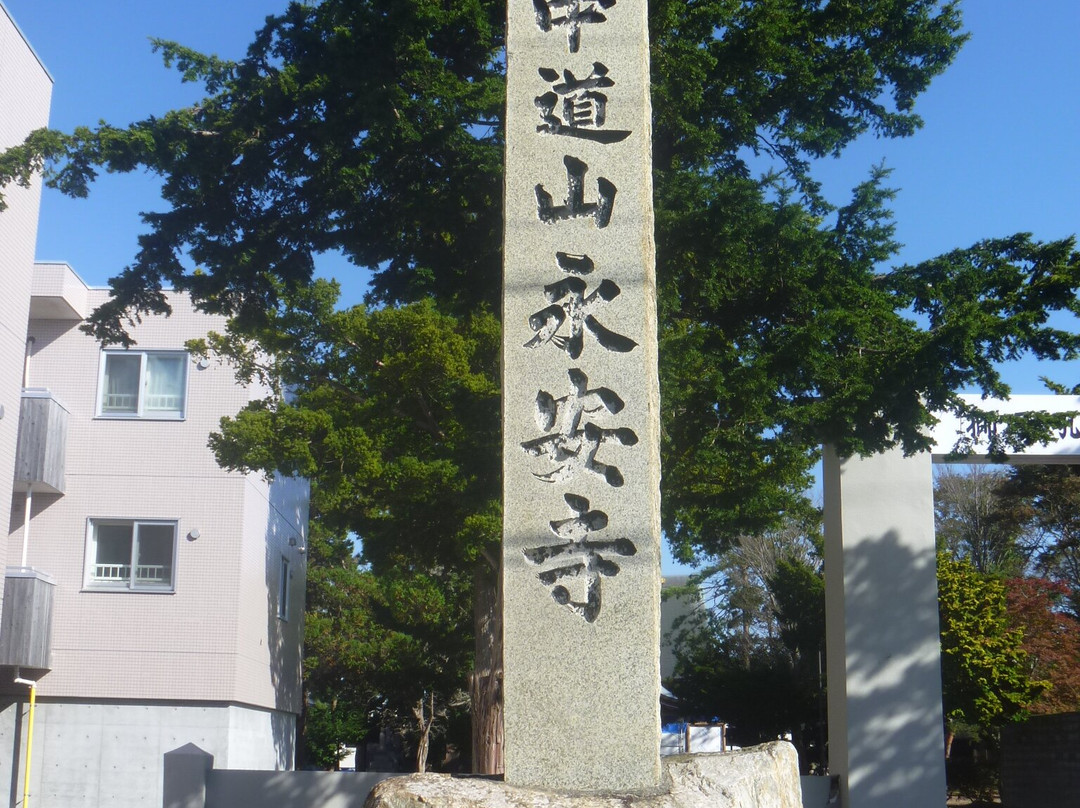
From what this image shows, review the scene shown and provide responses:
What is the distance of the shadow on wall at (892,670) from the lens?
10867 mm

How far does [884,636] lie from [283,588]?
1180 centimetres

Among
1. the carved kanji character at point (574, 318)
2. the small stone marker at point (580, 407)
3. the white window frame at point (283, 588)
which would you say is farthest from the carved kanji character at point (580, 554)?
the white window frame at point (283, 588)

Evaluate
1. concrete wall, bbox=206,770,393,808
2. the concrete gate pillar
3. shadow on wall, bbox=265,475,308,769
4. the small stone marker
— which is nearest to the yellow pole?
shadow on wall, bbox=265,475,308,769

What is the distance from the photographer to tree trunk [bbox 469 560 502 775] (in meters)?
13.8

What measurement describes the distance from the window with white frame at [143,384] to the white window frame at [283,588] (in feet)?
12.6

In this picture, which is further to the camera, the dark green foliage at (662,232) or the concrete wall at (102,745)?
the concrete wall at (102,745)

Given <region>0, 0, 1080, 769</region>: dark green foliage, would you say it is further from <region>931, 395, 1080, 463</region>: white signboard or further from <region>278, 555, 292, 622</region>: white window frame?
<region>278, 555, 292, 622</region>: white window frame

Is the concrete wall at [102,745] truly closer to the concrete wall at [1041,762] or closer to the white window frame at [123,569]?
the white window frame at [123,569]

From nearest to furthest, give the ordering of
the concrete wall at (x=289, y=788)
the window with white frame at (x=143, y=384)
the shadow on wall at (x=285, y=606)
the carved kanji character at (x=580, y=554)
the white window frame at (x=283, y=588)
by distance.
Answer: the carved kanji character at (x=580, y=554) → the concrete wall at (x=289, y=788) → the window with white frame at (x=143, y=384) → the shadow on wall at (x=285, y=606) → the white window frame at (x=283, y=588)

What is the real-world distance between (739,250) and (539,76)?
5.25 m

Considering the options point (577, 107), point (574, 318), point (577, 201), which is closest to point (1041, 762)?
point (574, 318)

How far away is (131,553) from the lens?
16812 mm

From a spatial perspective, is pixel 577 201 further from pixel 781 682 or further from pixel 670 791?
pixel 781 682

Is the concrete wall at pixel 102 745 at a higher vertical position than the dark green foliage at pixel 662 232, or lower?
lower
